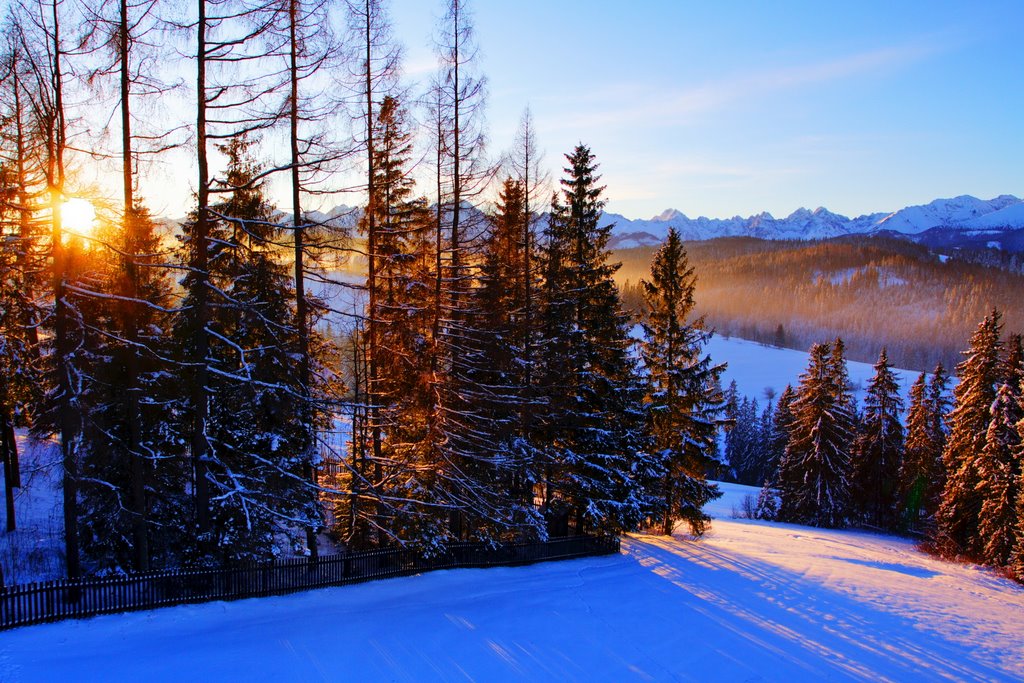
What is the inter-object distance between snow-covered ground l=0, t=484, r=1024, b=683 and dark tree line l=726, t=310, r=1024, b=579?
9.08 m

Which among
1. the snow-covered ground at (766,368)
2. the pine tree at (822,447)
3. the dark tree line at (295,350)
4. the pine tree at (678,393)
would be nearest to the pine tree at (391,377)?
the dark tree line at (295,350)

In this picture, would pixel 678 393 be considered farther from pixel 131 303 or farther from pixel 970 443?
pixel 131 303

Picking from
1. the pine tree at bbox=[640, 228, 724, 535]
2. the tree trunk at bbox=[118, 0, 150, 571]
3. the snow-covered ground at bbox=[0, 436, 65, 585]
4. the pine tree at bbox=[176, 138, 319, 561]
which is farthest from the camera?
the pine tree at bbox=[640, 228, 724, 535]

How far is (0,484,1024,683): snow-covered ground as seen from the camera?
11.0 m

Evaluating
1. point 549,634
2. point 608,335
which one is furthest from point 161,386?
point 608,335

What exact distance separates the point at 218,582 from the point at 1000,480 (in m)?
34.3

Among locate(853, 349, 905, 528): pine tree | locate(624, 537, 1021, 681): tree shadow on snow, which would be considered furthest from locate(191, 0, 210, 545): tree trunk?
locate(853, 349, 905, 528): pine tree

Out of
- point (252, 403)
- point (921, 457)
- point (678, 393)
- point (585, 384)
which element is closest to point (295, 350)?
point (252, 403)

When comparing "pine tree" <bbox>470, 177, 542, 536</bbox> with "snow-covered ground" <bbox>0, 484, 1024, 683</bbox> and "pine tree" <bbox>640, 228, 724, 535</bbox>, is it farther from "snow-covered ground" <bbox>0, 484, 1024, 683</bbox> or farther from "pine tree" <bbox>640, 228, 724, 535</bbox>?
"pine tree" <bbox>640, 228, 724, 535</bbox>

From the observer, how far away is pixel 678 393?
89.0 feet

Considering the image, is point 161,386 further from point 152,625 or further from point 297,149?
point 297,149

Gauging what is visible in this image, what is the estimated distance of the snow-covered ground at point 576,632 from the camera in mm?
11023

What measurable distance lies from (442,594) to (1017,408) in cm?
3038

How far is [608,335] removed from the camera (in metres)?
22.0
